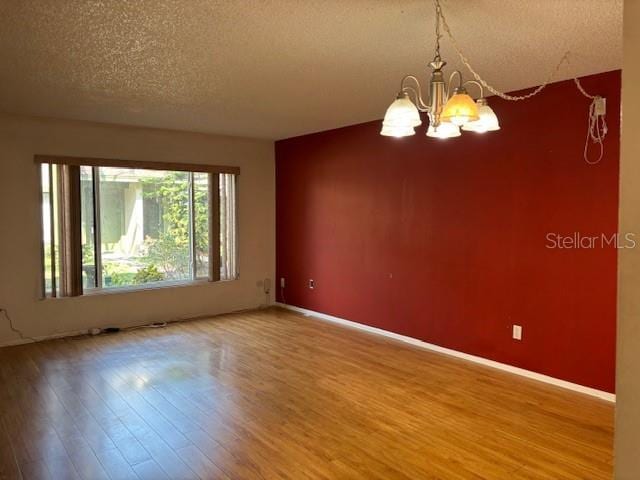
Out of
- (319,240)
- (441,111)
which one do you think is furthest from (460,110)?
(319,240)

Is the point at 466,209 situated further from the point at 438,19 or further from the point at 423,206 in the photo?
the point at 438,19

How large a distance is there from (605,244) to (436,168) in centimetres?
163

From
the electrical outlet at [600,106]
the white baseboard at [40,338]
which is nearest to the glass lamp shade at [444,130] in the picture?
the electrical outlet at [600,106]

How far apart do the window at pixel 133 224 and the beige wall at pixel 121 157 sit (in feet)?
0.40

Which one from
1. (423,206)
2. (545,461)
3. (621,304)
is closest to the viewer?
(621,304)

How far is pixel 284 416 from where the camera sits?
314 centimetres

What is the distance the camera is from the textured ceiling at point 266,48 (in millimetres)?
2317

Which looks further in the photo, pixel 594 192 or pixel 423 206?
pixel 423 206

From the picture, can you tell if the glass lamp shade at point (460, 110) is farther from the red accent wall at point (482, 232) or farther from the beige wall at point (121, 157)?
the beige wall at point (121, 157)

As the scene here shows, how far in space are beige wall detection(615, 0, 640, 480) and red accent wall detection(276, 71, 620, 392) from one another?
253cm

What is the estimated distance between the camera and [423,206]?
4730 mm

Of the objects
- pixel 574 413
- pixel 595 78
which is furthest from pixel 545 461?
pixel 595 78

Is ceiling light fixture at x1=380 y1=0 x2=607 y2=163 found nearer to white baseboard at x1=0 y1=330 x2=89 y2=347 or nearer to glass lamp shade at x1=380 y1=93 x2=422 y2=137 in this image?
glass lamp shade at x1=380 y1=93 x2=422 y2=137

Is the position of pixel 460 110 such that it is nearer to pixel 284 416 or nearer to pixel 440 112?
pixel 440 112
